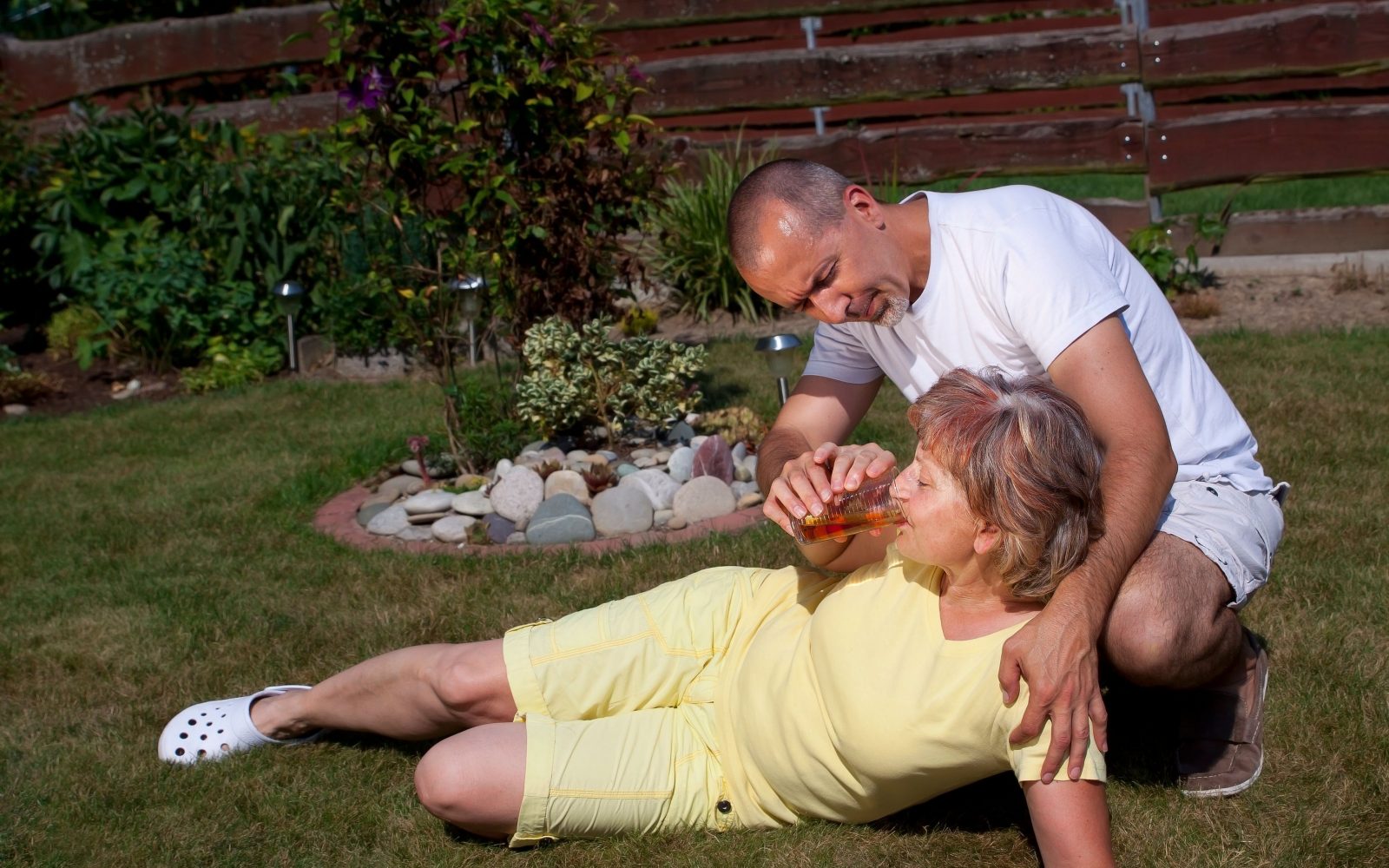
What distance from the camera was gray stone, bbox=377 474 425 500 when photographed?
5.33 m

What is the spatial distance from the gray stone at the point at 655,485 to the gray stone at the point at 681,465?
75mm

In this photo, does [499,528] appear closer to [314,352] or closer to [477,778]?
[477,778]

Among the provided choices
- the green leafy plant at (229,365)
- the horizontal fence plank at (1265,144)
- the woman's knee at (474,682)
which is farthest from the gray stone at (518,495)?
the horizontal fence plank at (1265,144)

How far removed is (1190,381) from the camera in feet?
9.34

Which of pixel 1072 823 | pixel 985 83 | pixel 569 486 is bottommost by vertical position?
pixel 569 486

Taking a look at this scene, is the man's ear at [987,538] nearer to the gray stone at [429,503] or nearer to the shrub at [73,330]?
the gray stone at [429,503]

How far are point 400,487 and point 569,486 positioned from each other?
81 cm

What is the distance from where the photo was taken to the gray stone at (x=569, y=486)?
498cm

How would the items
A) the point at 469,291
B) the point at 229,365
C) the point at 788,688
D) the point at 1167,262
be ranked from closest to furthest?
1. the point at 788,688
2. the point at 469,291
3. the point at 1167,262
4. the point at 229,365

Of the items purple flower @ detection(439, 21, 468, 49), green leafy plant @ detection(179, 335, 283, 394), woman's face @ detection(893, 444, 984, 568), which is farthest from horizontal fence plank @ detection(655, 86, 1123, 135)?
woman's face @ detection(893, 444, 984, 568)

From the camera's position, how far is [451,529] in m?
4.83

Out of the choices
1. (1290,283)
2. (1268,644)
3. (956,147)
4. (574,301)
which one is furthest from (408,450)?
(1290,283)

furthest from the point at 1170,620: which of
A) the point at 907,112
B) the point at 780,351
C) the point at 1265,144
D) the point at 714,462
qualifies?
the point at 907,112

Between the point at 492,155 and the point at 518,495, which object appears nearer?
the point at 518,495
